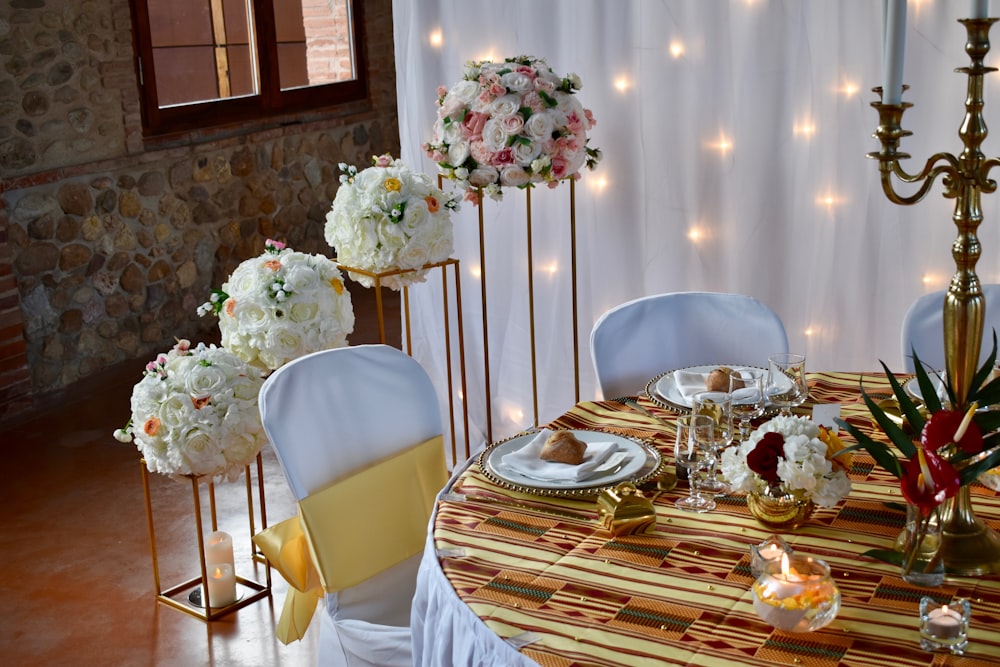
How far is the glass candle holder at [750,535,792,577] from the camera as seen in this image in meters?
1.54

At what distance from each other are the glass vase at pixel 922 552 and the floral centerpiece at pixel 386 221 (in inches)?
57.9

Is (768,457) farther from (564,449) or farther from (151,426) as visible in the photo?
(151,426)

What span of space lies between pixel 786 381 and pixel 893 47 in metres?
0.72

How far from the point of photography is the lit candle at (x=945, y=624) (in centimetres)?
139

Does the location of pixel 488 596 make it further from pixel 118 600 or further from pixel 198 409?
pixel 118 600

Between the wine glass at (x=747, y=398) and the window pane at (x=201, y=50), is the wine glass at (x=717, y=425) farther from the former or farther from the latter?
the window pane at (x=201, y=50)

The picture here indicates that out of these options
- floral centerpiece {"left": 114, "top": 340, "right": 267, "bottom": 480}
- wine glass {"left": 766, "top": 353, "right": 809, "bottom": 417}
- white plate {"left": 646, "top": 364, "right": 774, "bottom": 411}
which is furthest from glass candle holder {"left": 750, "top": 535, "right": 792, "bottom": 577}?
floral centerpiece {"left": 114, "top": 340, "right": 267, "bottom": 480}

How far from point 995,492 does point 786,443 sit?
0.43 m

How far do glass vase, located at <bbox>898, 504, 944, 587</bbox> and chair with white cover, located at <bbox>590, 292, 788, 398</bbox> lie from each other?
1043 millimetres

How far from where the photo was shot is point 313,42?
251 inches

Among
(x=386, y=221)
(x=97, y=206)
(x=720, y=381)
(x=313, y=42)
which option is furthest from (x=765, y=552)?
(x=313, y=42)

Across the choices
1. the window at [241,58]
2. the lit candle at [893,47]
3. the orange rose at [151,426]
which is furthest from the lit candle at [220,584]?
the window at [241,58]

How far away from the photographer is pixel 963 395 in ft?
5.41

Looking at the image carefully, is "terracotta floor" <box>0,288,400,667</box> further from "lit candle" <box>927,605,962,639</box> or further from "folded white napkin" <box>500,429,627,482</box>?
"lit candle" <box>927,605,962,639</box>
